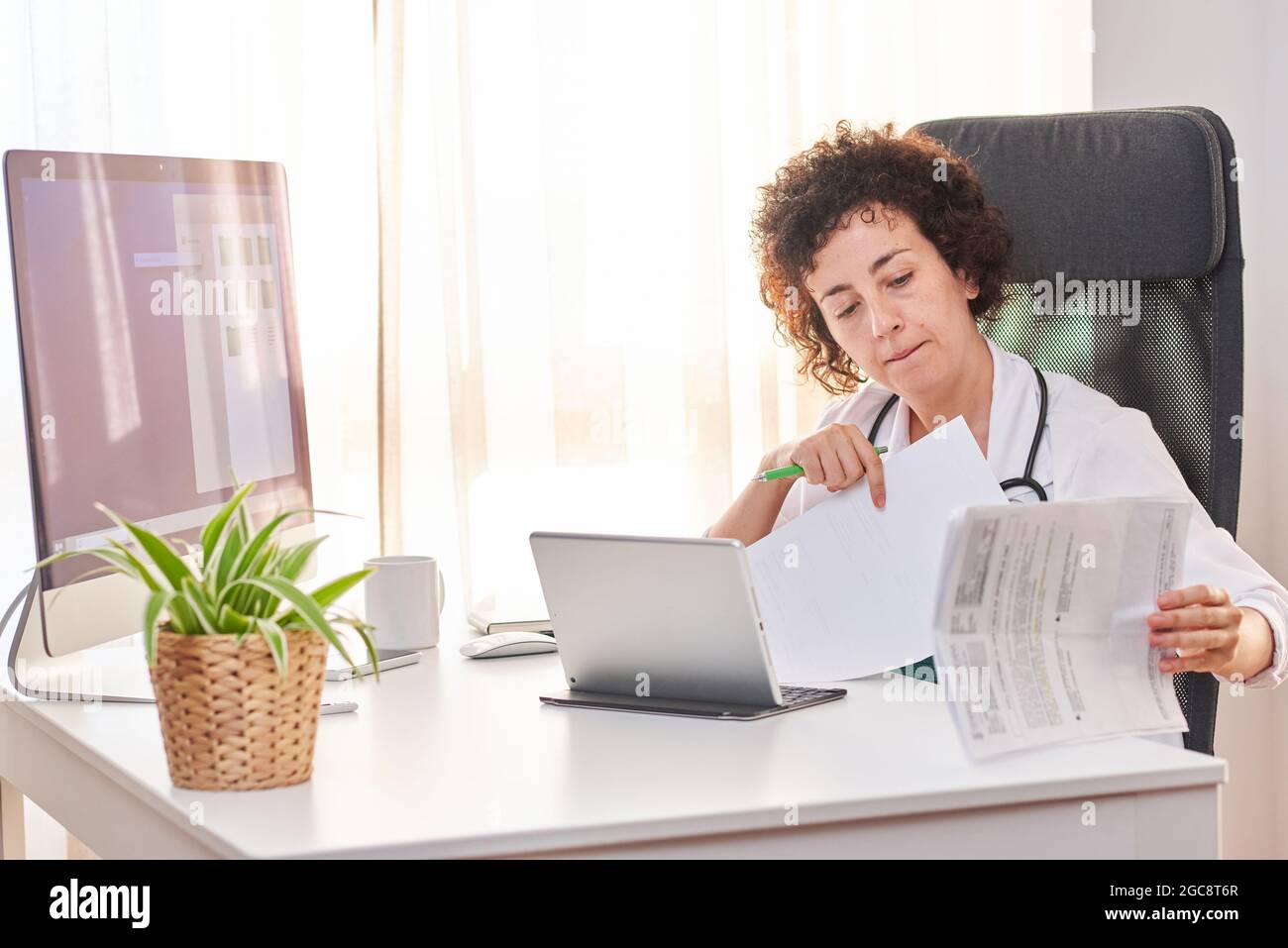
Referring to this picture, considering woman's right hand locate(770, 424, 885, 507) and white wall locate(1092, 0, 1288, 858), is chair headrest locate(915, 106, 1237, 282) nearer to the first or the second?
woman's right hand locate(770, 424, 885, 507)

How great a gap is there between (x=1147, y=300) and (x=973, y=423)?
260mm

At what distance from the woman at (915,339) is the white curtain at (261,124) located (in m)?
0.82

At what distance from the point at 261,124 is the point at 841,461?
1.32 meters

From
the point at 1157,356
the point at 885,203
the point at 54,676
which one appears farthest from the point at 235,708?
the point at 1157,356

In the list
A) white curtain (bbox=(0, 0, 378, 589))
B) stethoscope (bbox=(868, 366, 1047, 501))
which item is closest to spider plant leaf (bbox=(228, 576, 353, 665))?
stethoscope (bbox=(868, 366, 1047, 501))

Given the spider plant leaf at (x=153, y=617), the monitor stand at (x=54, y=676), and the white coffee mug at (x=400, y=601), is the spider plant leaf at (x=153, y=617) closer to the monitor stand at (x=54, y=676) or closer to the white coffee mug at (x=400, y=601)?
the monitor stand at (x=54, y=676)

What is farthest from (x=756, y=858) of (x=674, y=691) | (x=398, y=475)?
(x=398, y=475)

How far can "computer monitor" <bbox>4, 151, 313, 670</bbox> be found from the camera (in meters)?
1.15

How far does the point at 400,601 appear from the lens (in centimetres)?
139

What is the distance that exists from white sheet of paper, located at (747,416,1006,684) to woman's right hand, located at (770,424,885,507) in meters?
0.01

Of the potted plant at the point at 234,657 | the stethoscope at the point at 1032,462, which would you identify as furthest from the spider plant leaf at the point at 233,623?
the stethoscope at the point at 1032,462

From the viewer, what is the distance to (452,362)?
2.24 metres

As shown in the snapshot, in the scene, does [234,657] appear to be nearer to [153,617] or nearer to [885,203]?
[153,617]
